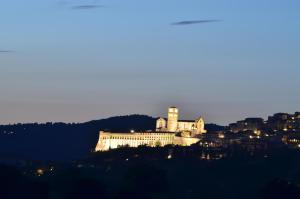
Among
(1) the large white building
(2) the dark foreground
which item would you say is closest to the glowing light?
(2) the dark foreground

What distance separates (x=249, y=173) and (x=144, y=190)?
4158 centimetres

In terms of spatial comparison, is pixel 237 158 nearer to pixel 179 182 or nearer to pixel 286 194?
pixel 179 182

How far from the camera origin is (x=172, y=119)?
598 ft

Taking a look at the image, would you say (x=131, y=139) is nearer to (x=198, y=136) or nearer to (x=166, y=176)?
(x=198, y=136)

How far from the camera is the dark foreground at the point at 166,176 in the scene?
309 ft

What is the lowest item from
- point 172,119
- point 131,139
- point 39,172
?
point 39,172

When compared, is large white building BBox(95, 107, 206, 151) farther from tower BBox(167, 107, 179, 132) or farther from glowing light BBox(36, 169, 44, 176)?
glowing light BBox(36, 169, 44, 176)

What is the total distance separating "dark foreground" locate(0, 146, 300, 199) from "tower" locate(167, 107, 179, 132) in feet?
51.1

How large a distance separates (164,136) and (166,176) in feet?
154

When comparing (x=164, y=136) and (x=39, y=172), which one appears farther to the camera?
(x=164, y=136)

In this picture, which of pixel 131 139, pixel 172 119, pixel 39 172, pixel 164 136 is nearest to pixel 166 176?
pixel 39 172

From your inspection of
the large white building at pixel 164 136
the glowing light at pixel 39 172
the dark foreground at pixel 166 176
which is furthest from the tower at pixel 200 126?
the glowing light at pixel 39 172

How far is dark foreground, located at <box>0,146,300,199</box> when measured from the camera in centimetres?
9419

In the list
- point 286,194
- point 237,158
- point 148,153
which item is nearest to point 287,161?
point 237,158
